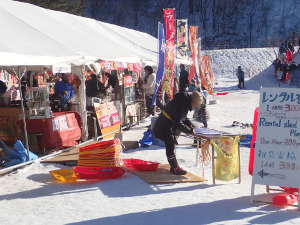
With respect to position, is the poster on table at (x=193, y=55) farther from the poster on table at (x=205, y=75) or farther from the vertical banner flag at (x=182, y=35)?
the poster on table at (x=205, y=75)

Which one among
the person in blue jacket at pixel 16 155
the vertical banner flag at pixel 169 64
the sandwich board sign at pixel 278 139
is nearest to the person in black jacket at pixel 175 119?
the sandwich board sign at pixel 278 139

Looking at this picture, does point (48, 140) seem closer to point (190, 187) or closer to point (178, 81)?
point (190, 187)

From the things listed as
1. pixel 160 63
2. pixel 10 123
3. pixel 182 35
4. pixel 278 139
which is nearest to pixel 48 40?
pixel 10 123

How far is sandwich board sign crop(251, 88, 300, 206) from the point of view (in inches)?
184

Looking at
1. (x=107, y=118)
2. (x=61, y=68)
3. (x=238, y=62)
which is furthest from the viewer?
(x=238, y=62)

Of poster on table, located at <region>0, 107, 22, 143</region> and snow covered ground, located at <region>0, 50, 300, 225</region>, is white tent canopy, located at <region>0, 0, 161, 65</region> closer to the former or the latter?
poster on table, located at <region>0, 107, 22, 143</region>

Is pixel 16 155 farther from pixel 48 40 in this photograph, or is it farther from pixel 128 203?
pixel 128 203

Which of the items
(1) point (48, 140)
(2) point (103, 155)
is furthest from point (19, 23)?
(2) point (103, 155)

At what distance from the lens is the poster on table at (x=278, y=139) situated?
15.4 ft

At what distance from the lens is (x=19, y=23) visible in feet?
25.5

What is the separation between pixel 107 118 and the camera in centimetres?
929

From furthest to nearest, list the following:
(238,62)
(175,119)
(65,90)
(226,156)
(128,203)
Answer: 1. (238,62)
2. (65,90)
3. (175,119)
4. (226,156)
5. (128,203)

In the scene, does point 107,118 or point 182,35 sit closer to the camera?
point 107,118

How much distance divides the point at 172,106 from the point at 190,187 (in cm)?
119
